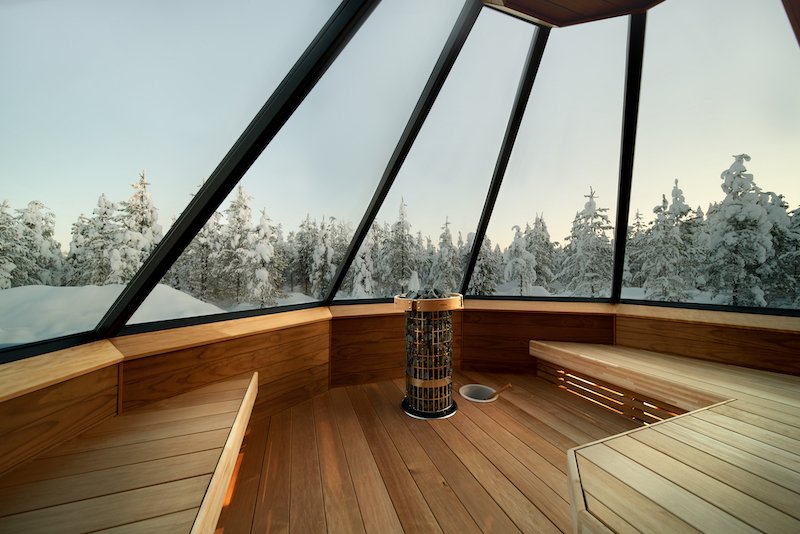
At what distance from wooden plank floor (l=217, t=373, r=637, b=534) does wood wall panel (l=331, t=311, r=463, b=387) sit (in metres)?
0.36

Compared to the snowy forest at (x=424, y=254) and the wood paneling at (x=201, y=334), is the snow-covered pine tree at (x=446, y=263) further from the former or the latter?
the wood paneling at (x=201, y=334)

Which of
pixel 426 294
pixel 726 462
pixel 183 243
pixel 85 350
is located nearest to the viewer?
pixel 726 462

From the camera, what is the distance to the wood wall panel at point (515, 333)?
354 centimetres

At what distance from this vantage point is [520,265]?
13.7 feet

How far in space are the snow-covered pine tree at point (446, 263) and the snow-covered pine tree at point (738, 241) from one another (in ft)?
8.67

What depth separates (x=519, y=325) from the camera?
3.74 metres

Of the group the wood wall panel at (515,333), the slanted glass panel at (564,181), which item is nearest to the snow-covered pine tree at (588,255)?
the slanted glass panel at (564,181)

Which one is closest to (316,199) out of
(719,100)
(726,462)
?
(726,462)

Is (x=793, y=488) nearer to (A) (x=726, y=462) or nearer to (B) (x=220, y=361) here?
(A) (x=726, y=462)

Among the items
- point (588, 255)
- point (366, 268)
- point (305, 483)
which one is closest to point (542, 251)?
point (588, 255)

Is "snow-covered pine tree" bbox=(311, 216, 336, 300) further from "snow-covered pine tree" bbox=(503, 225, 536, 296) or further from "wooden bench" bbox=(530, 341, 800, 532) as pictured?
"wooden bench" bbox=(530, 341, 800, 532)

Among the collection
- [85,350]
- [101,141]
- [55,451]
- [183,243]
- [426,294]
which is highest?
[101,141]

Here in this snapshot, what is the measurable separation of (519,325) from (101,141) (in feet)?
13.0

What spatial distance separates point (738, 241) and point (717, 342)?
1020 mm
